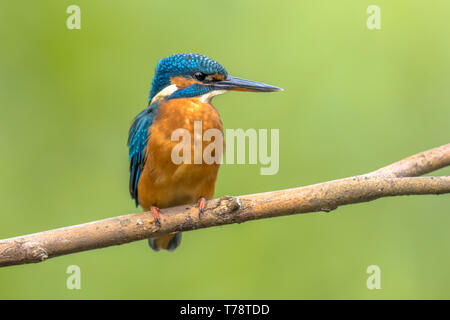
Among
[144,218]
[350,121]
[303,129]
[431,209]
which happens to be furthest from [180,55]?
[431,209]

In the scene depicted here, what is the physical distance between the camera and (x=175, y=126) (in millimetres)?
2629

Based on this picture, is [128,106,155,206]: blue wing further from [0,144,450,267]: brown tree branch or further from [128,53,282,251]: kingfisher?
[0,144,450,267]: brown tree branch

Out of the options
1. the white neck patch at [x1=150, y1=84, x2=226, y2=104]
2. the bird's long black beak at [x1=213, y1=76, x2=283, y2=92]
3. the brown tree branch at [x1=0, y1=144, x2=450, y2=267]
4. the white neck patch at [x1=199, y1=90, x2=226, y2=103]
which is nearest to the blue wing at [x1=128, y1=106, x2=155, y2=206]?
the white neck patch at [x1=150, y1=84, x2=226, y2=104]

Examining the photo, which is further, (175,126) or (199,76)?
(199,76)

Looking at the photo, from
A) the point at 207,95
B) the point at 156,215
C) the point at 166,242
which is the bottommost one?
the point at 166,242

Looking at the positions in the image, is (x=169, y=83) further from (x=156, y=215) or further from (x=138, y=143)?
(x=156, y=215)

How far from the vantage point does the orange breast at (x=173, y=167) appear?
2611 mm

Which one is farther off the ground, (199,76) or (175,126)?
(199,76)

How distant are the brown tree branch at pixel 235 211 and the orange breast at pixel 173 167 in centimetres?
30

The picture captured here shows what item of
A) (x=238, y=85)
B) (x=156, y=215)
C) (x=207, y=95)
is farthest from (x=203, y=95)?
(x=156, y=215)

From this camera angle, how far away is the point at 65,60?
4105 mm

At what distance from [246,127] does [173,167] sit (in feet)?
4.51

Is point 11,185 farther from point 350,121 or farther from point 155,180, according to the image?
point 350,121

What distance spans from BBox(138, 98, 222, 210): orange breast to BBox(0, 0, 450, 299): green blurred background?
1.17 m
